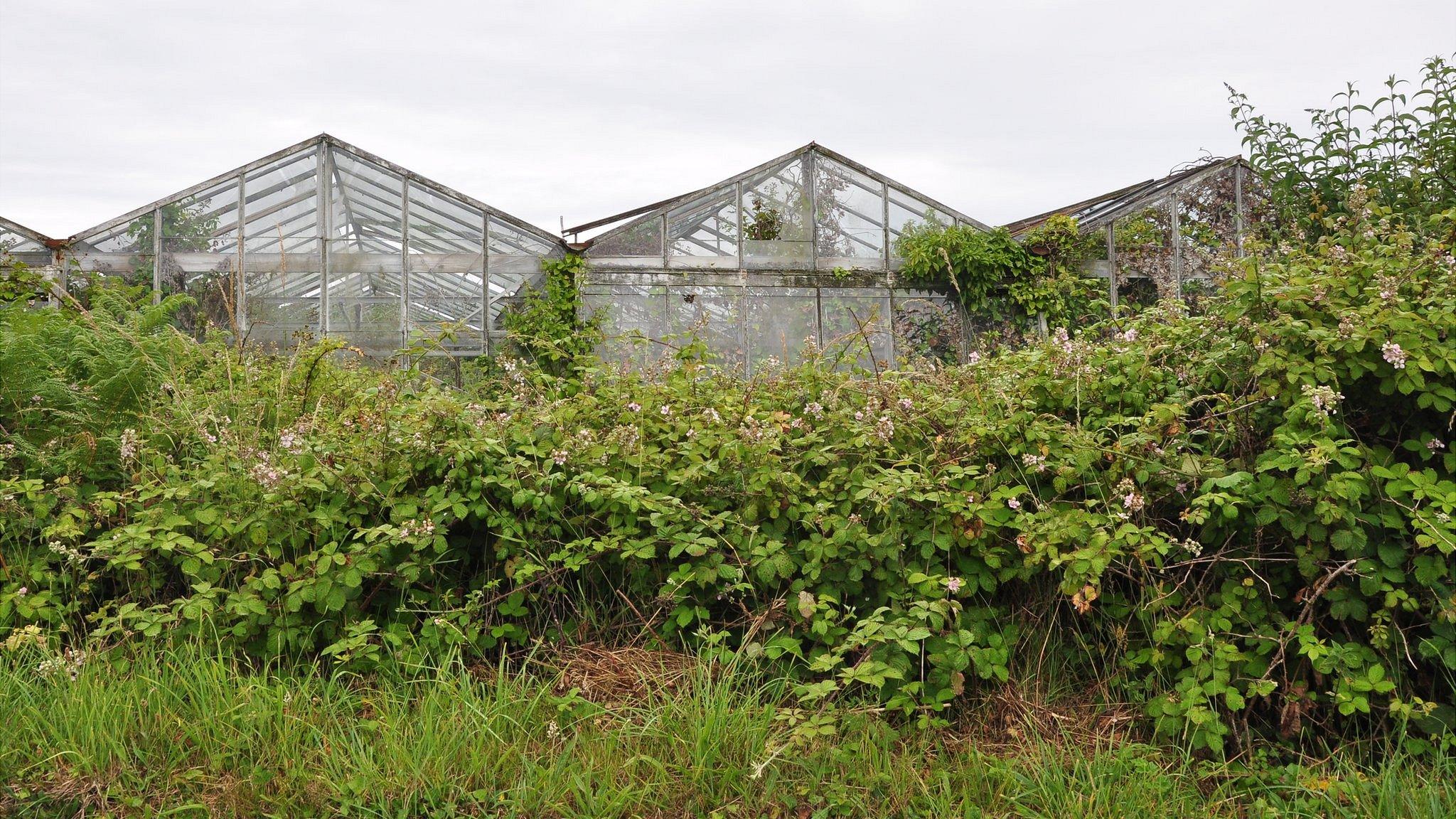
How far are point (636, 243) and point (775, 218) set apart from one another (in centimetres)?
203

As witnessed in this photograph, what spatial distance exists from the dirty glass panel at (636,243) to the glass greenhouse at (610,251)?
0.07 ft

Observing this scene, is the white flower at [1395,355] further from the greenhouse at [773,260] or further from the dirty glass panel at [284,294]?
the dirty glass panel at [284,294]

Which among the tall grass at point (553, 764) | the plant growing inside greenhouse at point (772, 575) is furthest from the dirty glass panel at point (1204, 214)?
the tall grass at point (553, 764)

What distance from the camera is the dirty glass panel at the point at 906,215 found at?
1427 centimetres

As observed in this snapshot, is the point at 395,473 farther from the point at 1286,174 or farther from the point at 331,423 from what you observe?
the point at 1286,174

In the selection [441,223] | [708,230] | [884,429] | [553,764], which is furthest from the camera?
[708,230]

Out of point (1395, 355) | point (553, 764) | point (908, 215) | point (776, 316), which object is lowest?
point (553, 764)

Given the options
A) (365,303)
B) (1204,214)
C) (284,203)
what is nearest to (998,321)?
(1204,214)

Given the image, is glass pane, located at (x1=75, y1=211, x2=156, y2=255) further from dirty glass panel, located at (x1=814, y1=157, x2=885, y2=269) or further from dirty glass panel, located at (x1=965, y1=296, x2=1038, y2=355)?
dirty glass panel, located at (x1=965, y1=296, x2=1038, y2=355)

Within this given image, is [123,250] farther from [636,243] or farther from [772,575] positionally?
[772,575]

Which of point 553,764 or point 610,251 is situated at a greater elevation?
point 610,251

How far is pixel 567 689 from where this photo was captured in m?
3.04

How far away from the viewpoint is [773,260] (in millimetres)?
14016

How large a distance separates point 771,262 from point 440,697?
38.1 feet
